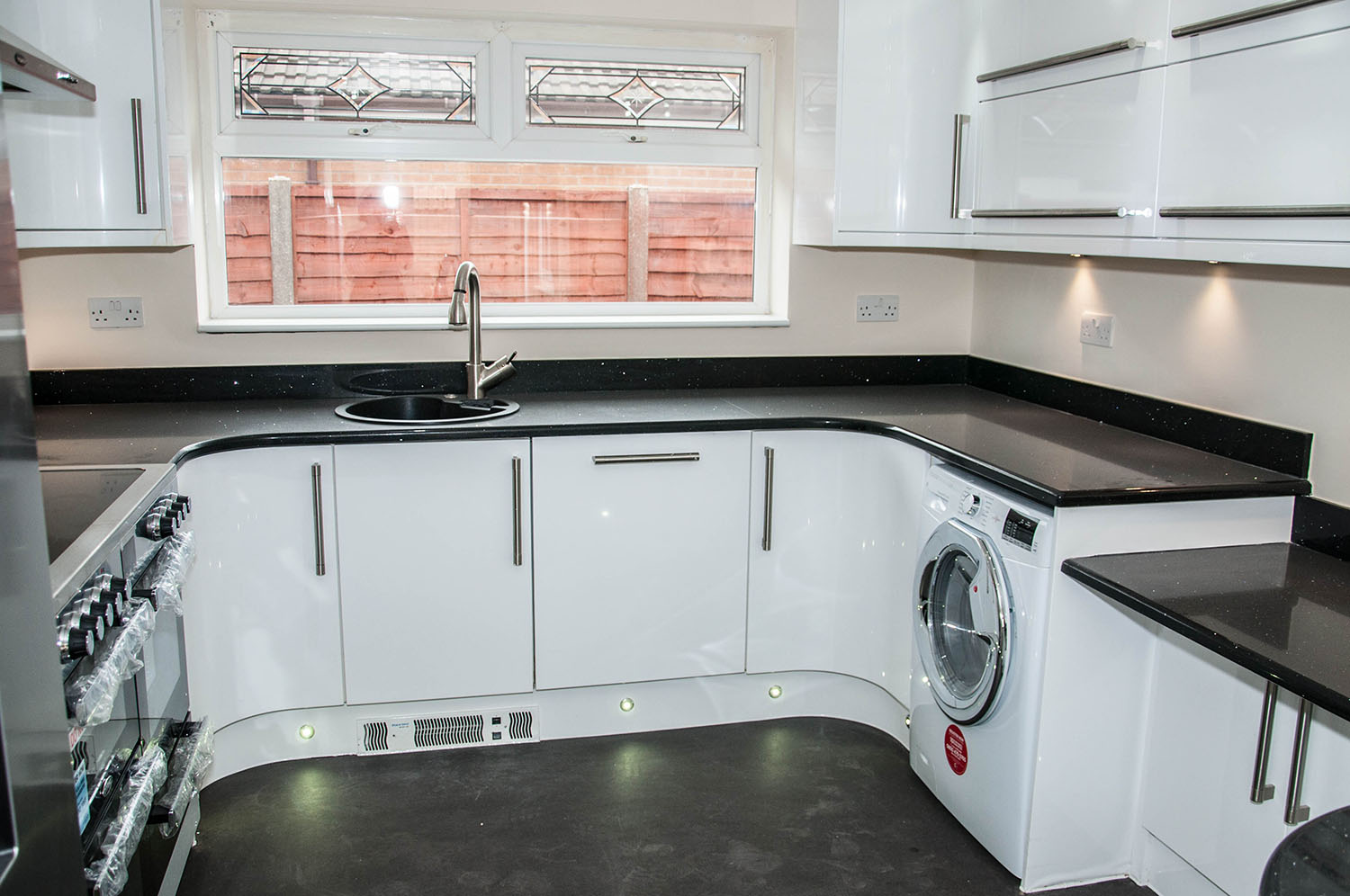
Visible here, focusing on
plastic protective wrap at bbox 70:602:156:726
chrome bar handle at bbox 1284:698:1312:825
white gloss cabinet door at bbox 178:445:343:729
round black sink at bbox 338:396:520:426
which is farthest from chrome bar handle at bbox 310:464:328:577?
chrome bar handle at bbox 1284:698:1312:825

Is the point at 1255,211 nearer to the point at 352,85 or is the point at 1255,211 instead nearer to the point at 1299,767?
the point at 1299,767

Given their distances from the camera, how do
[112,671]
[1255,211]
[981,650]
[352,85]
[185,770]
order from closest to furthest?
[112,671] < [1255,211] < [185,770] < [981,650] < [352,85]

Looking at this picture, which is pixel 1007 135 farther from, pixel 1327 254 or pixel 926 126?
pixel 1327 254

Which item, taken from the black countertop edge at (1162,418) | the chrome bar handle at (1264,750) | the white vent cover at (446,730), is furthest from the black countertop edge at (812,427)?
the white vent cover at (446,730)

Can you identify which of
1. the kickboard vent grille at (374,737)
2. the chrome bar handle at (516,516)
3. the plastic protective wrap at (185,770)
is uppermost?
the chrome bar handle at (516,516)

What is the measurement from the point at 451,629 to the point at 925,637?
123 cm

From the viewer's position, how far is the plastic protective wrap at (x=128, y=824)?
5.29 ft

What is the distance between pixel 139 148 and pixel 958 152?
2.12 meters

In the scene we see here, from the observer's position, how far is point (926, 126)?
304 cm

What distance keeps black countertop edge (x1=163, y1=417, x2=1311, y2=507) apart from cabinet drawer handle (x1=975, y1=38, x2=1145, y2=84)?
92 cm

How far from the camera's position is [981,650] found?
2.48 metres

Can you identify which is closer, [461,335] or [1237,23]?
[1237,23]

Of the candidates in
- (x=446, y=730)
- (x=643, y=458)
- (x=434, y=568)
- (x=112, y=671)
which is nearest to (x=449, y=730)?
(x=446, y=730)

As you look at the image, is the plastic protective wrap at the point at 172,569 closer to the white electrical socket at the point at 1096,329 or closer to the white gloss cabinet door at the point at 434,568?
the white gloss cabinet door at the point at 434,568
